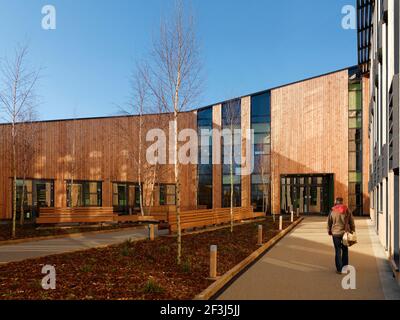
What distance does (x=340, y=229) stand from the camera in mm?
9023

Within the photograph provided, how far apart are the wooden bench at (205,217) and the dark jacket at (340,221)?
7.94m

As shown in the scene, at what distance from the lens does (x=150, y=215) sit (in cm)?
2295

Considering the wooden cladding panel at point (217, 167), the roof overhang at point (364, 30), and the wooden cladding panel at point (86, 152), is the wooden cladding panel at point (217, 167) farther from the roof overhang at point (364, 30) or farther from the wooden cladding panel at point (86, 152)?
the roof overhang at point (364, 30)

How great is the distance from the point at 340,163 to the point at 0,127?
2666 cm

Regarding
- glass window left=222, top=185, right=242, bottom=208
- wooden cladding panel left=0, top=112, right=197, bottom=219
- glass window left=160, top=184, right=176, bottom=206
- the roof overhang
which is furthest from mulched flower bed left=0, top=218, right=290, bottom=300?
glass window left=222, top=185, right=242, bottom=208

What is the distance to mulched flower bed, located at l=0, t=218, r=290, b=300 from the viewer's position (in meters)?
6.42

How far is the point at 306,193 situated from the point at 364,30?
14.8 m

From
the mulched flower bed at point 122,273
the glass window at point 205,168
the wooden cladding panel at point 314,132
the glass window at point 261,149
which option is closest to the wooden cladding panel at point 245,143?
the glass window at point 261,149

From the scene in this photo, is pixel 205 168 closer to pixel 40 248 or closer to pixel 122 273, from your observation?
pixel 40 248

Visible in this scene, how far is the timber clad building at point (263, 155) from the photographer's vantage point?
1246 inches

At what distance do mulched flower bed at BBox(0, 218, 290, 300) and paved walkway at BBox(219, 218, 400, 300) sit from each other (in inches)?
27.6

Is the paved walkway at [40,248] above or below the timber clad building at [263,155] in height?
below

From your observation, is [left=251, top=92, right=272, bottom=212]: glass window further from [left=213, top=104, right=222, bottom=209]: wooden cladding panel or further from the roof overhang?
the roof overhang
